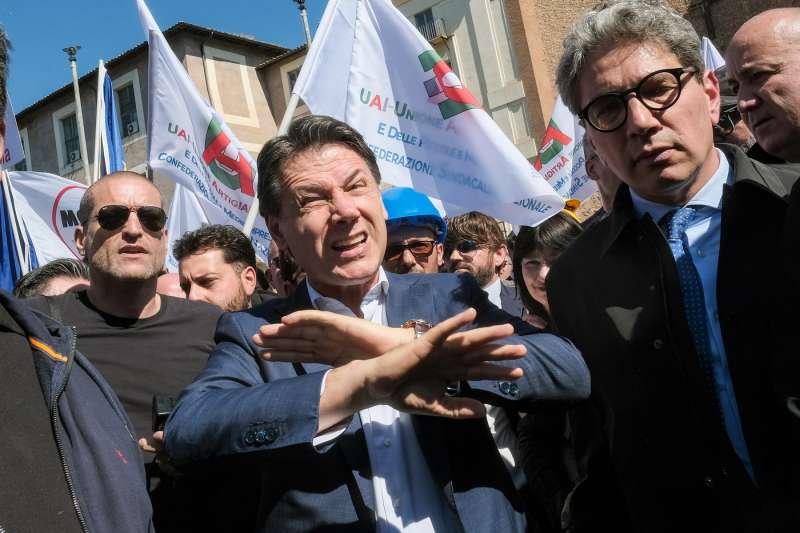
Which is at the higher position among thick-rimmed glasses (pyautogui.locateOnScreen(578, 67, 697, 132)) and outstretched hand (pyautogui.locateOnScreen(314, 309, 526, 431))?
thick-rimmed glasses (pyautogui.locateOnScreen(578, 67, 697, 132))

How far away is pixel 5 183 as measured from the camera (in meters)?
7.07

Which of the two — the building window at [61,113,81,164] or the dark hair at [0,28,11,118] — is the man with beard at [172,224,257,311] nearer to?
the dark hair at [0,28,11,118]

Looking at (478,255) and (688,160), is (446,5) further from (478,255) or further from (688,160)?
(688,160)

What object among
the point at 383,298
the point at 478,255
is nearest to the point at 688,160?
the point at 383,298

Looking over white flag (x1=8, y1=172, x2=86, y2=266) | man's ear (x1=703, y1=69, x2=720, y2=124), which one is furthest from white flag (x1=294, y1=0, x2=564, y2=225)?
white flag (x1=8, y1=172, x2=86, y2=266)

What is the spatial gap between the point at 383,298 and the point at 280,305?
0.98ft

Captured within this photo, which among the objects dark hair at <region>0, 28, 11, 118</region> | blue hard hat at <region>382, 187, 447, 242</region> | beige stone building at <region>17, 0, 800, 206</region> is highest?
beige stone building at <region>17, 0, 800, 206</region>

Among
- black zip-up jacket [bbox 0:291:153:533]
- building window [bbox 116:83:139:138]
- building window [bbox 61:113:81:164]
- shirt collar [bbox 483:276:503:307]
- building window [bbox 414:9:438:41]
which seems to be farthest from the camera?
building window [bbox 61:113:81:164]

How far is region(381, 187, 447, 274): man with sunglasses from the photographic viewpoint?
4312 millimetres

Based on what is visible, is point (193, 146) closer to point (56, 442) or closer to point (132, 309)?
point (132, 309)

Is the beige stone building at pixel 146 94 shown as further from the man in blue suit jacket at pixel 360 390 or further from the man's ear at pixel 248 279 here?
the man in blue suit jacket at pixel 360 390

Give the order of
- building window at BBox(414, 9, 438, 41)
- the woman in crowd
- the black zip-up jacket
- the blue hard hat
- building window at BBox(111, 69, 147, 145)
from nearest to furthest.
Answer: the black zip-up jacket
the woman in crowd
the blue hard hat
building window at BBox(414, 9, 438, 41)
building window at BBox(111, 69, 147, 145)

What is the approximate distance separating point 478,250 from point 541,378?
3.63 meters

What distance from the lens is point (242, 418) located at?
5.93 ft
